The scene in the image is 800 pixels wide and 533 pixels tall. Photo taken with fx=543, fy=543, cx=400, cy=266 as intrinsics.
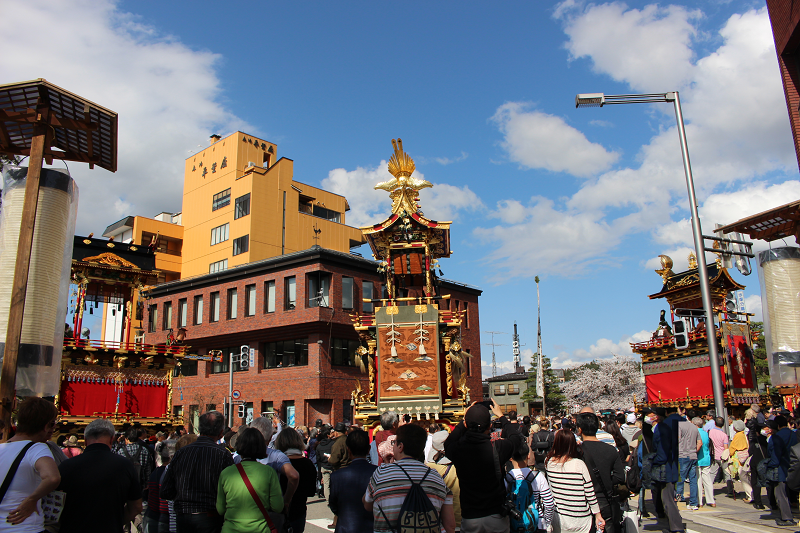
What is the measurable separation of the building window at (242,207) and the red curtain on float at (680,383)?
107 ft

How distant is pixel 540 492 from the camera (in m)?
6.21

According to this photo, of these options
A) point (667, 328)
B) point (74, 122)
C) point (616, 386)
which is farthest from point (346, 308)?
point (616, 386)

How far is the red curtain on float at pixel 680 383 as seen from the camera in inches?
1198

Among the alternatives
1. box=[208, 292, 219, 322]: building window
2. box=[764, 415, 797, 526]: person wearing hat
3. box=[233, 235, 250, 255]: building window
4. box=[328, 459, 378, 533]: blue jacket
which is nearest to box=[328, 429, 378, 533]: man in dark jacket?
box=[328, 459, 378, 533]: blue jacket

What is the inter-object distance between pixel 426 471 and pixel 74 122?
927 cm

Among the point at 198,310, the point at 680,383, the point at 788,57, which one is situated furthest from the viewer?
the point at 198,310

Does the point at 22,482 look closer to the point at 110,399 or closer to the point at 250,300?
the point at 110,399

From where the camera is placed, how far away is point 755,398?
29641 mm

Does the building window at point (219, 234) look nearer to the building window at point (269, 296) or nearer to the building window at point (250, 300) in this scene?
the building window at point (250, 300)

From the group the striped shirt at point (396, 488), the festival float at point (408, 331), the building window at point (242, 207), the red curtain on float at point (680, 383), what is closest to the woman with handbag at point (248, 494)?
the striped shirt at point (396, 488)

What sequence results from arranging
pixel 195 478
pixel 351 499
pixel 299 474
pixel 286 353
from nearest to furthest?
pixel 195 478
pixel 351 499
pixel 299 474
pixel 286 353

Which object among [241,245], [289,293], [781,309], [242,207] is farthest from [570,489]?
[242,207]

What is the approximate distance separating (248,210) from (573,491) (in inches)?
1650

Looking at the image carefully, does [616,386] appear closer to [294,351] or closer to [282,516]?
[294,351]
